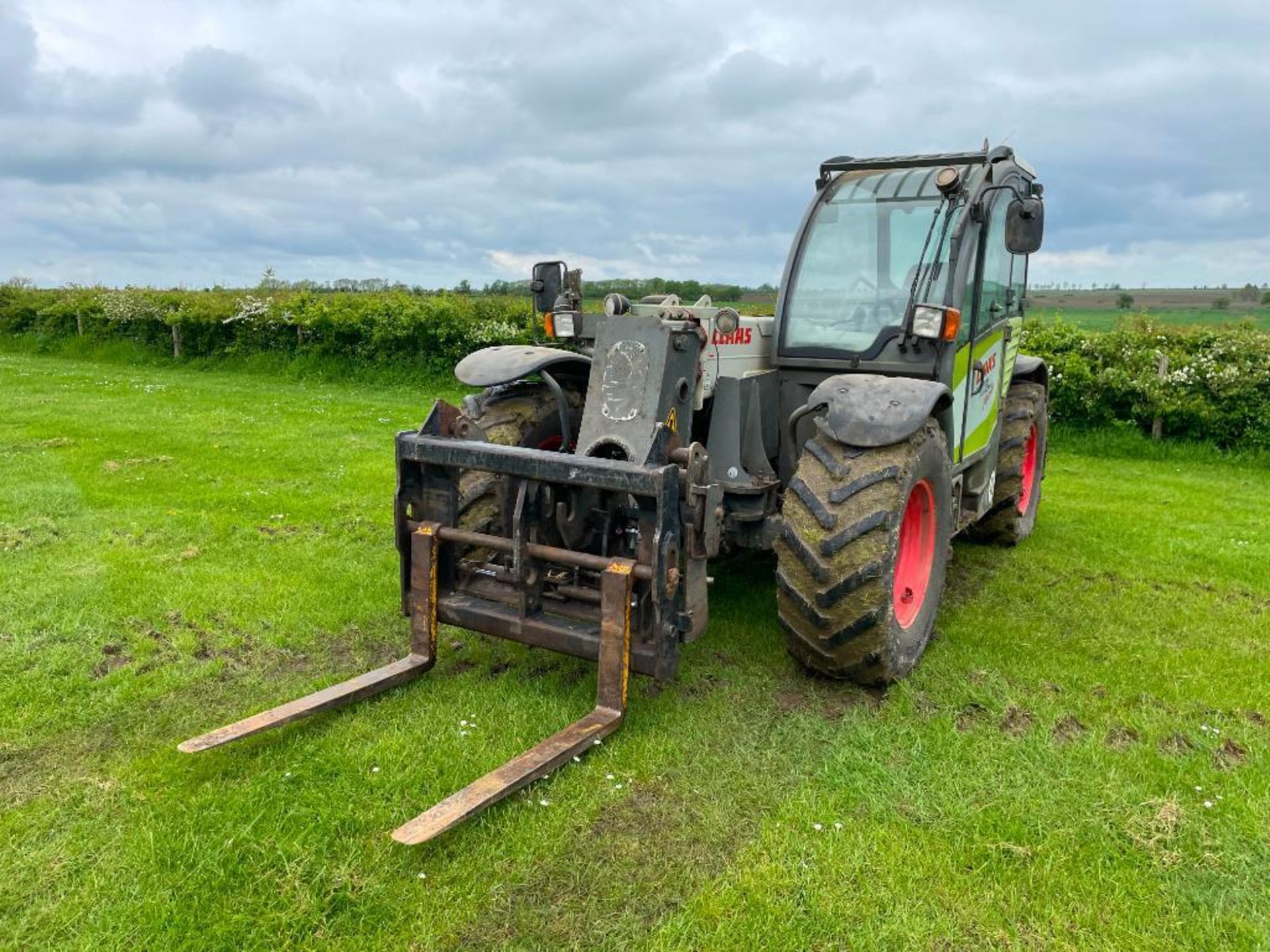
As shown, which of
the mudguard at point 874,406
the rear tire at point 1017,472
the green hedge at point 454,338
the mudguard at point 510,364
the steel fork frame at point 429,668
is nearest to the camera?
the steel fork frame at point 429,668

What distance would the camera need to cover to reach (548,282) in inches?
208

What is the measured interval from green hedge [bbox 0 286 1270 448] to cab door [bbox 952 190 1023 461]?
6.66 metres

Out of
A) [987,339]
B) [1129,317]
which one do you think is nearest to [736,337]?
[987,339]

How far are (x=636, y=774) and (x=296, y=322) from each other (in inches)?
664

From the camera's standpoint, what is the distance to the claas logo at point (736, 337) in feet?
15.3

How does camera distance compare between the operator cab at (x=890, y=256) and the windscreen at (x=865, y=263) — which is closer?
the operator cab at (x=890, y=256)

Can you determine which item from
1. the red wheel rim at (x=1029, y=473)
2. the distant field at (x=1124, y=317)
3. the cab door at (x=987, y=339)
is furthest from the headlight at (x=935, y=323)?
the distant field at (x=1124, y=317)

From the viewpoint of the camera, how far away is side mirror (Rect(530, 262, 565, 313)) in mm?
5266

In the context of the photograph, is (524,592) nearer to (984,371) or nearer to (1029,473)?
(984,371)

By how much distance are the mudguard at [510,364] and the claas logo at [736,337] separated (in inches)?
27.0

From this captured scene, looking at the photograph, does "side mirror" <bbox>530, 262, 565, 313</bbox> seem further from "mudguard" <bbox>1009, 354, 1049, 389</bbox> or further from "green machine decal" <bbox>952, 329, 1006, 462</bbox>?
"mudguard" <bbox>1009, 354, 1049, 389</bbox>

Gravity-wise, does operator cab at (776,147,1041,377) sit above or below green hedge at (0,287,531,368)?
above

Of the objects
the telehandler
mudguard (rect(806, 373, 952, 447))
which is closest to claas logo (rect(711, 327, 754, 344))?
the telehandler

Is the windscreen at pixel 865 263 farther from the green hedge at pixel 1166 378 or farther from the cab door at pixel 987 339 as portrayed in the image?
the green hedge at pixel 1166 378
